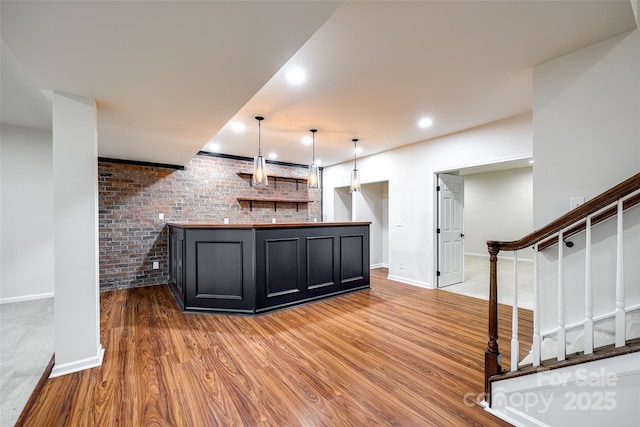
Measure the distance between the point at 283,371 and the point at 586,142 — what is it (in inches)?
118

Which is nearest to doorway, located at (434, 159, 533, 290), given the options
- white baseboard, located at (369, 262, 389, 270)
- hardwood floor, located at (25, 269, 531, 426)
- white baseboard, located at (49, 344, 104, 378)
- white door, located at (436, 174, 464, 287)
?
white door, located at (436, 174, 464, 287)

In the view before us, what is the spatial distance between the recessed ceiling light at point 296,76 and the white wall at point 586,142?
80.8 inches

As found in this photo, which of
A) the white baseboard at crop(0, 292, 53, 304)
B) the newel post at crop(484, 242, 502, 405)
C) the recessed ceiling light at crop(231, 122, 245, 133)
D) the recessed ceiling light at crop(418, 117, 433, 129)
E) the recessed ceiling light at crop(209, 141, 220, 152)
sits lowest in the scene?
the white baseboard at crop(0, 292, 53, 304)

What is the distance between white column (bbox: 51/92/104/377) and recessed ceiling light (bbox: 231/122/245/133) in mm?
1727

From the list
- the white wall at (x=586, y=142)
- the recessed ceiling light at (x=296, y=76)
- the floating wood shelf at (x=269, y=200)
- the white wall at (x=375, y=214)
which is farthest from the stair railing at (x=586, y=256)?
the floating wood shelf at (x=269, y=200)

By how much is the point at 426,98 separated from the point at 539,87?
0.98m

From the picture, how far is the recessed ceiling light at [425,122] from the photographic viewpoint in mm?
3633

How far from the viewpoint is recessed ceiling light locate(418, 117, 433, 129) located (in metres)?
3.63

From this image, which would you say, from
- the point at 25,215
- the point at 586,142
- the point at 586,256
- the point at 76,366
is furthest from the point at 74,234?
the point at 586,142

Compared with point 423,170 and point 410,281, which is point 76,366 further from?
point 423,170

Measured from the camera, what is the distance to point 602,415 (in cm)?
137

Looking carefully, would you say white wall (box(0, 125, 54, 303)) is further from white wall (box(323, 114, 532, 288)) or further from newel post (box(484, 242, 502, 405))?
newel post (box(484, 242, 502, 405))

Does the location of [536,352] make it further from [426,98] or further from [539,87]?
[426,98]

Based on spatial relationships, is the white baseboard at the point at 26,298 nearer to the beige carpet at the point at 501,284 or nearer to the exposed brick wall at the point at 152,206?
the exposed brick wall at the point at 152,206
